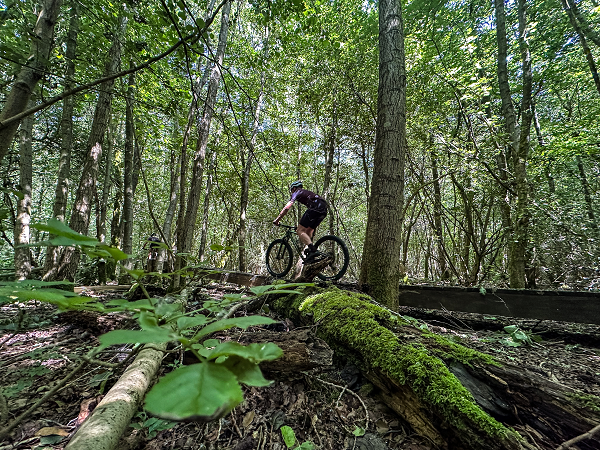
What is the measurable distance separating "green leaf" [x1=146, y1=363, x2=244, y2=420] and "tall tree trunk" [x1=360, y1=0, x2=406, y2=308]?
9.68ft

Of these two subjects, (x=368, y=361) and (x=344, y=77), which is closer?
(x=368, y=361)

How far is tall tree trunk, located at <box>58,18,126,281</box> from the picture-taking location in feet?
14.5

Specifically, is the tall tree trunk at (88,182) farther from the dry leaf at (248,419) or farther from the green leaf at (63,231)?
the green leaf at (63,231)

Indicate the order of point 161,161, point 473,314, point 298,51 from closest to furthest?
point 473,314 < point 298,51 < point 161,161

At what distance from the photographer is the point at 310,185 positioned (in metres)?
16.2

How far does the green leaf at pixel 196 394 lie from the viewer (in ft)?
1.11

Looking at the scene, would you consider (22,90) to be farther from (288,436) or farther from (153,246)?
(288,436)

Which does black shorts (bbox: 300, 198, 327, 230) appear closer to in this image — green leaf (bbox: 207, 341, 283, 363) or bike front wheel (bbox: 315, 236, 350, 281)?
bike front wheel (bbox: 315, 236, 350, 281)

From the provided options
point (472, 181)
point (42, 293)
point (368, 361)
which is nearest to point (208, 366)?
point (42, 293)

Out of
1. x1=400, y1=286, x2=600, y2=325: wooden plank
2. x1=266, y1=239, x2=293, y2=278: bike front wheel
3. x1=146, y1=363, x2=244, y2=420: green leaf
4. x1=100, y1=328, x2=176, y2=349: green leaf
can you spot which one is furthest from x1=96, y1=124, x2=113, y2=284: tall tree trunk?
x1=400, y1=286, x2=600, y2=325: wooden plank

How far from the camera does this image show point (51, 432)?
50.6 inches

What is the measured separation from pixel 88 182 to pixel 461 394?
5859mm

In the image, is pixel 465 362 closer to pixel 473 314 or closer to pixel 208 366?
pixel 208 366

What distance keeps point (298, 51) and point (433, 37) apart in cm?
462
